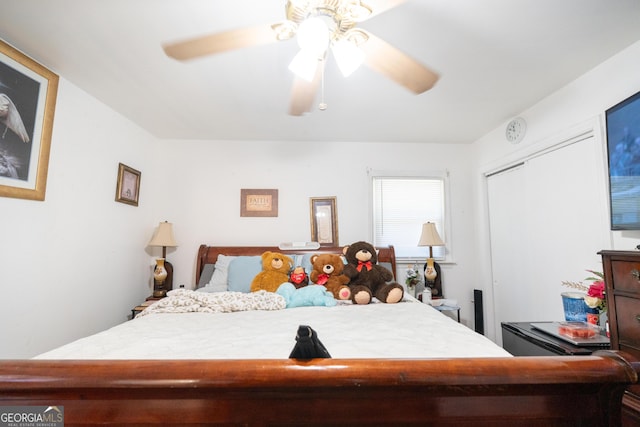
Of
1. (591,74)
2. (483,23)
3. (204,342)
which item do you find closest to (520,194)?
(591,74)

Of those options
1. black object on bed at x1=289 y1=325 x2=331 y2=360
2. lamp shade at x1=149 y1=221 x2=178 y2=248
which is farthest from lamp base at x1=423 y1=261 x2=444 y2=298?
lamp shade at x1=149 y1=221 x2=178 y2=248

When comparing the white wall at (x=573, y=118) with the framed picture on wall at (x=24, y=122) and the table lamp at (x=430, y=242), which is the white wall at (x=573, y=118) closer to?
the table lamp at (x=430, y=242)

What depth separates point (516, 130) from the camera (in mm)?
2641

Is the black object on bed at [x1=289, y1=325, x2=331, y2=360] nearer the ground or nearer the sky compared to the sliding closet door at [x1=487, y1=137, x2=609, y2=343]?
nearer the ground

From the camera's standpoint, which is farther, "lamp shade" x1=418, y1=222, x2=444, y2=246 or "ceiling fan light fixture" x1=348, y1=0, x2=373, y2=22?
"lamp shade" x1=418, y1=222, x2=444, y2=246

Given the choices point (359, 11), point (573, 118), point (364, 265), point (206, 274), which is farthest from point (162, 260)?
point (573, 118)

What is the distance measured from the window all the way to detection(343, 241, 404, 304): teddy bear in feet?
2.63

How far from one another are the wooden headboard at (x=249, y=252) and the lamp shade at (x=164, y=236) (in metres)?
0.32

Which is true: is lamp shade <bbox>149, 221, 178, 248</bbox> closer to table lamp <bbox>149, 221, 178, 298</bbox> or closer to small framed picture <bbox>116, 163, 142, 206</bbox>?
table lamp <bbox>149, 221, 178, 298</bbox>

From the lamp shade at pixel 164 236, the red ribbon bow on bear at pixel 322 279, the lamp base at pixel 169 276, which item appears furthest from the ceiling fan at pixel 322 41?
the lamp base at pixel 169 276

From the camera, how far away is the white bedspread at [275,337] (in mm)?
1146

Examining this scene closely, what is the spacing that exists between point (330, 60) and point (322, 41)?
0.79 m

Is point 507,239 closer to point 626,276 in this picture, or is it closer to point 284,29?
point 626,276

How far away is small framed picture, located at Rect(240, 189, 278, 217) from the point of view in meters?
3.28
